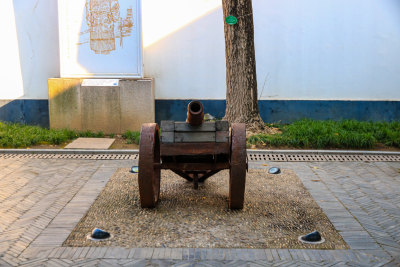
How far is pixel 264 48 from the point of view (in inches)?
359

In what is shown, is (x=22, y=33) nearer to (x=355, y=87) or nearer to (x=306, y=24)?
(x=306, y=24)

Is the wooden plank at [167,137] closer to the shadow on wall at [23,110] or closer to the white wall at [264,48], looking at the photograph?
the white wall at [264,48]

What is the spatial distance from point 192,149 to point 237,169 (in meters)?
0.55


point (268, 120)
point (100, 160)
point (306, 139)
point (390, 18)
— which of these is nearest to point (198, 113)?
point (100, 160)

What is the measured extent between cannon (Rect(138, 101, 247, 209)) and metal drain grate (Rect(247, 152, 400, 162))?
230cm

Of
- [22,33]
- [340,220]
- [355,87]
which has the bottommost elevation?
[340,220]

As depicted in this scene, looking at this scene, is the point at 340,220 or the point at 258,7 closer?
the point at 340,220

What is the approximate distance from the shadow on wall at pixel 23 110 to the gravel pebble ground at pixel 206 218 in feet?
14.6

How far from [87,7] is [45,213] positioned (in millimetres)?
5329

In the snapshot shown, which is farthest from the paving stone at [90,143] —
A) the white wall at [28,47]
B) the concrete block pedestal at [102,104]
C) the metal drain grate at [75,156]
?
the white wall at [28,47]

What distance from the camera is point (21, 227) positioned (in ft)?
13.8

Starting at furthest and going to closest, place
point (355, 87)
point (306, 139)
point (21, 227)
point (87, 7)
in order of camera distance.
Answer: point (355, 87) → point (87, 7) → point (306, 139) → point (21, 227)

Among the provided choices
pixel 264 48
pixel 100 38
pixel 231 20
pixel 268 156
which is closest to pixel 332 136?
pixel 268 156

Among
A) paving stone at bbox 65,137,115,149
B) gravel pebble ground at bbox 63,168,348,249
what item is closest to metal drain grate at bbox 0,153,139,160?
paving stone at bbox 65,137,115,149
